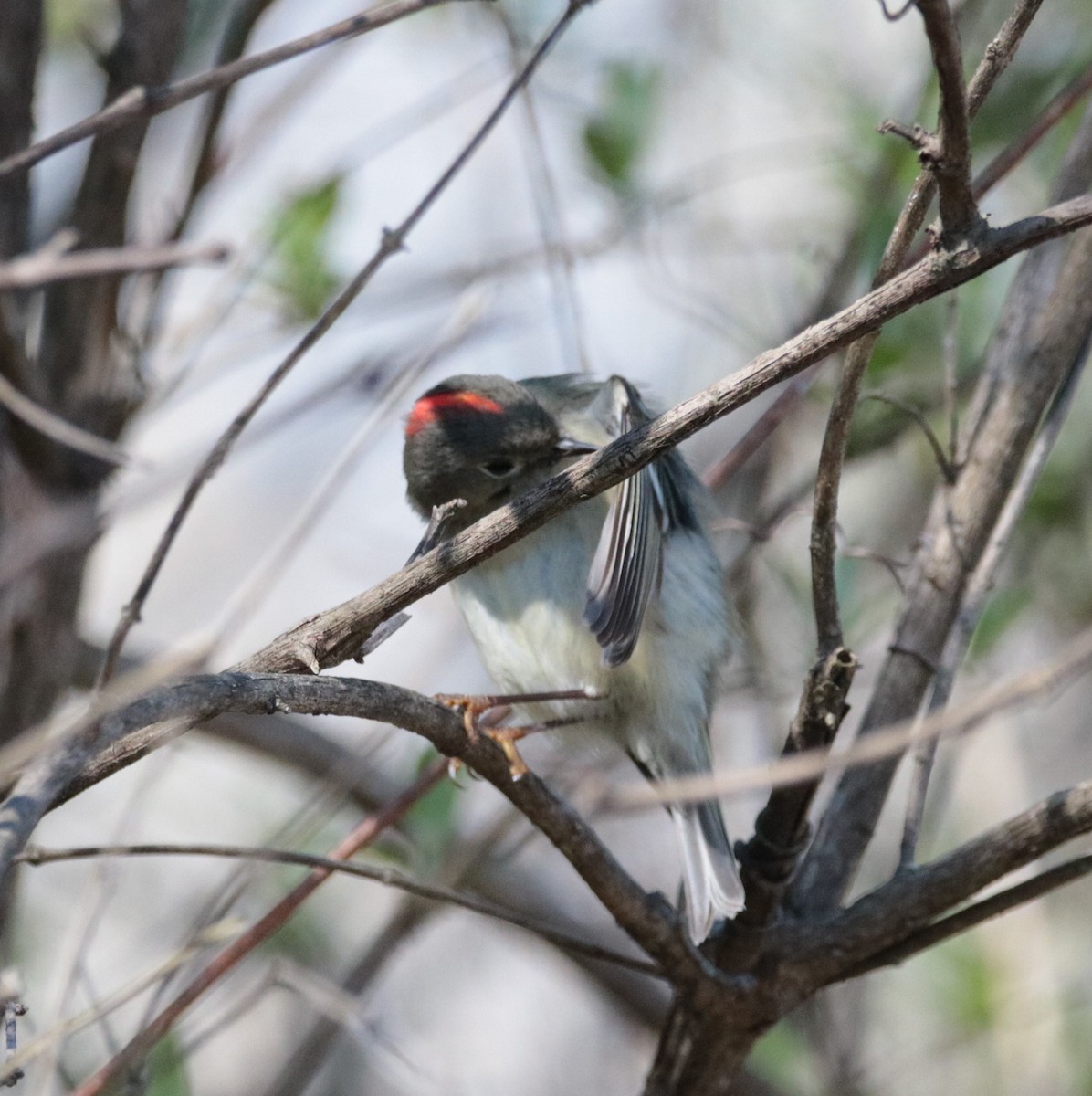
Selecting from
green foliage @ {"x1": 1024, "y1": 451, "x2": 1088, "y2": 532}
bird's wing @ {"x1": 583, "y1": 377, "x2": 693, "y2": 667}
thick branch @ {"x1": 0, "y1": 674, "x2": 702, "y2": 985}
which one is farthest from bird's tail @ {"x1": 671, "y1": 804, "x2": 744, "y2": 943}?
green foliage @ {"x1": 1024, "y1": 451, "x2": 1088, "y2": 532}

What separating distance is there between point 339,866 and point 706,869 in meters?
0.75

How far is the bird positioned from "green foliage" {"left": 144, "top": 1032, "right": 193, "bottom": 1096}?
90 centimetres

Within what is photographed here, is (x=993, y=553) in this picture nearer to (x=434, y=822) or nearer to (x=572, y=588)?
(x=572, y=588)

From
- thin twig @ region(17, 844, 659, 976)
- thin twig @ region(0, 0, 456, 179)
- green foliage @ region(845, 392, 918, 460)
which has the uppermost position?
green foliage @ region(845, 392, 918, 460)

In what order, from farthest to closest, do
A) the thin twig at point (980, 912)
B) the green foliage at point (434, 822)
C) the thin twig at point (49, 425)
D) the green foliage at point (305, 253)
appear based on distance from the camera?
the green foliage at point (305, 253) < the green foliage at point (434, 822) < the thin twig at point (49, 425) < the thin twig at point (980, 912)

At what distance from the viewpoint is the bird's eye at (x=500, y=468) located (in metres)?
2.70

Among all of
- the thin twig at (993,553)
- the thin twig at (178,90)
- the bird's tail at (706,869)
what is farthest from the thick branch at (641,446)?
the thin twig at (993,553)

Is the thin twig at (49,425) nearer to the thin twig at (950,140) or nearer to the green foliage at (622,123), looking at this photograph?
the thin twig at (950,140)

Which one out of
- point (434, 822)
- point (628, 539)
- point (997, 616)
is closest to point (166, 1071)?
point (434, 822)

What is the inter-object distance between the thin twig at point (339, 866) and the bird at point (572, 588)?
1.66 feet

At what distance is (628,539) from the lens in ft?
7.56

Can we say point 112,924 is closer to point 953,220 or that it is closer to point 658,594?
point 658,594

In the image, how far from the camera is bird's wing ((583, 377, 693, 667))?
7.01 feet

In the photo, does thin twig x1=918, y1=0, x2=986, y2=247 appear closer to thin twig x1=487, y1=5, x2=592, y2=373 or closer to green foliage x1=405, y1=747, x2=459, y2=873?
thin twig x1=487, y1=5, x2=592, y2=373
